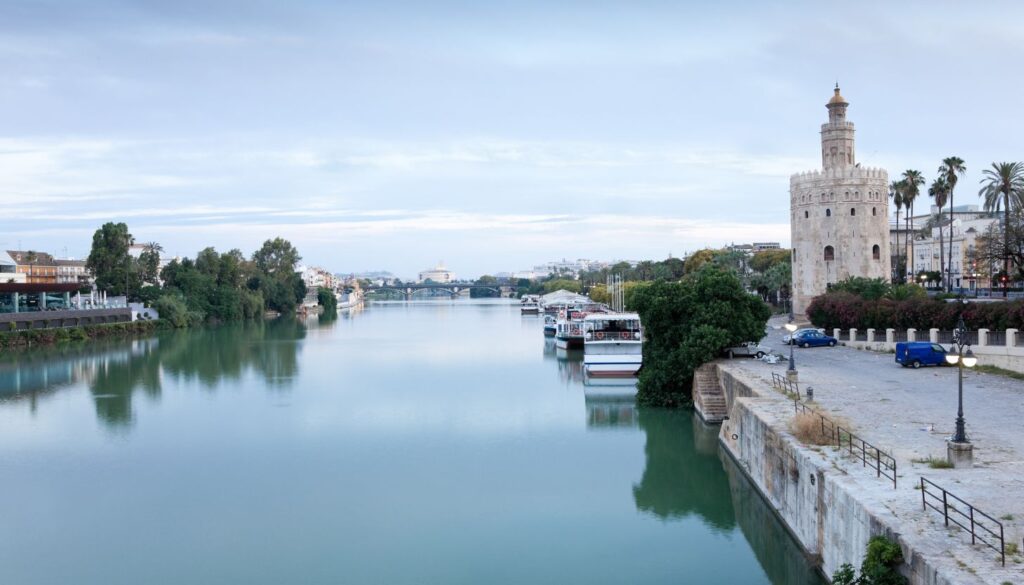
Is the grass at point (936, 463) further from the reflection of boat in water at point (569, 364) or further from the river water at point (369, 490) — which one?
the reflection of boat in water at point (569, 364)

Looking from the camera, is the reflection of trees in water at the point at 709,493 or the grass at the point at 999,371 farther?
the grass at the point at 999,371

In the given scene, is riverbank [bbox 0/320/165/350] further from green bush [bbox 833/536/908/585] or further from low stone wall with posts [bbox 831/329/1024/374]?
green bush [bbox 833/536/908/585]

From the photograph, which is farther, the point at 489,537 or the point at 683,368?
the point at 683,368

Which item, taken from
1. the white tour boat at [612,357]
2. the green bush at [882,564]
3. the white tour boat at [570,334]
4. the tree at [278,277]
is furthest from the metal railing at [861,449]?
the tree at [278,277]

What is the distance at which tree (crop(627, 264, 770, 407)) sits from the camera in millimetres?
32531

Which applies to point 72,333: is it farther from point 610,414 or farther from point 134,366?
point 610,414

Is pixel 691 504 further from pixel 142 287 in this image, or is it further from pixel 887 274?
pixel 142 287

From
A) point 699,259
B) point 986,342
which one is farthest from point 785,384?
point 699,259

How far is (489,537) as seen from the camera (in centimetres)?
1888

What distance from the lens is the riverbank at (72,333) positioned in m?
65.2

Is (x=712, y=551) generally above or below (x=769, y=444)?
below

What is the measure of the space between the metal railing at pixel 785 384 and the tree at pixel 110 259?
80.2m

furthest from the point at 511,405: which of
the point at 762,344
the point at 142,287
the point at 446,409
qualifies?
the point at 142,287

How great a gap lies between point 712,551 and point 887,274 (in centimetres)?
4194
